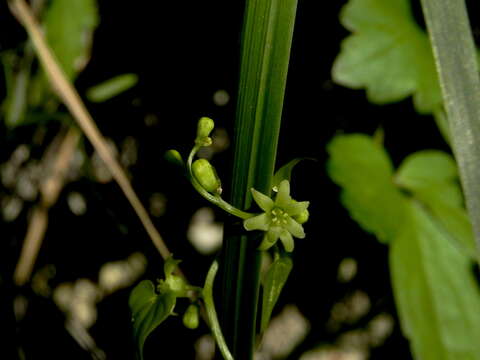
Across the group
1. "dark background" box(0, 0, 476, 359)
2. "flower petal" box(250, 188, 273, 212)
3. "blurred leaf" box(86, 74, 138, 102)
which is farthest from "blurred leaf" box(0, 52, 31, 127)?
"flower petal" box(250, 188, 273, 212)

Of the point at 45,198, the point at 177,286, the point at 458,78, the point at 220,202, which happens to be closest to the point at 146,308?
the point at 177,286

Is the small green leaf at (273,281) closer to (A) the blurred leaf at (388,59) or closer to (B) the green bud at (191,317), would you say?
(B) the green bud at (191,317)

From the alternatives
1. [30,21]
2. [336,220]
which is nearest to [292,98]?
[336,220]

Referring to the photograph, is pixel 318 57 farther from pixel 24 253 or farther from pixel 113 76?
pixel 24 253

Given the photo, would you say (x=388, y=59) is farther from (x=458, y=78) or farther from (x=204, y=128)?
(x=204, y=128)

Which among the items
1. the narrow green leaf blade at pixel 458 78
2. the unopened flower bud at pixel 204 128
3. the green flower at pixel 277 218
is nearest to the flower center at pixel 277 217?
the green flower at pixel 277 218

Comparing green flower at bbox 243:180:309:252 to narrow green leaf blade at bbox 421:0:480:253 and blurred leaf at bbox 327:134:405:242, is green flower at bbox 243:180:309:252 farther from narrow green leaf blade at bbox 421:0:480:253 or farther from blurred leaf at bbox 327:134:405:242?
blurred leaf at bbox 327:134:405:242

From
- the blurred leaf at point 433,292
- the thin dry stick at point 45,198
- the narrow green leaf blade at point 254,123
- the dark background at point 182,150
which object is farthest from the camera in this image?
the thin dry stick at point 45,198

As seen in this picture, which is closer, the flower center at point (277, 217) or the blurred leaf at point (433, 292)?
the flower center at point (277, 217)
